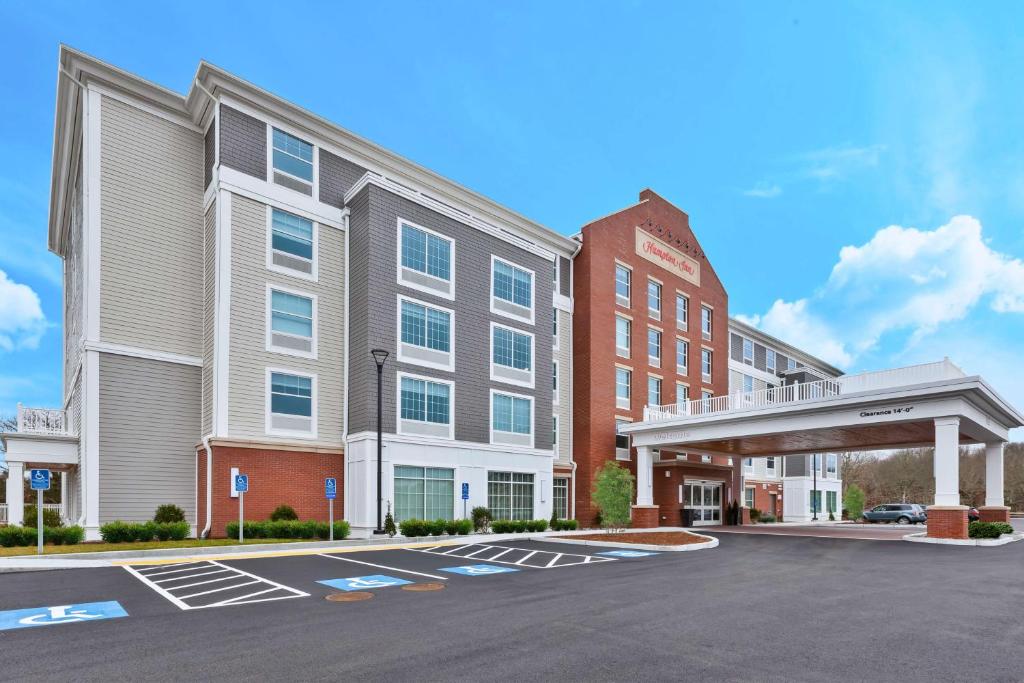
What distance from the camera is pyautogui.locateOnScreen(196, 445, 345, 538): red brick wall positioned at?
2134 cm

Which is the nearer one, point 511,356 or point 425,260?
point 425,260

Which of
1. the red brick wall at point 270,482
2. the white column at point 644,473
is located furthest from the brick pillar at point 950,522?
the red brick wall at point 270,482

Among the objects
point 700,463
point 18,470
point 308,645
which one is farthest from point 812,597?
point 700,463

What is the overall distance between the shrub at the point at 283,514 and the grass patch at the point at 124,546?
2.05 metres

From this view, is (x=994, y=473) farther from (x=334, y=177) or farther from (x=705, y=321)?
(x=334, y=177)

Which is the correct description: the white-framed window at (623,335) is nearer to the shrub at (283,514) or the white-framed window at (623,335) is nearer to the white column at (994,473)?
the white column at (994,473)

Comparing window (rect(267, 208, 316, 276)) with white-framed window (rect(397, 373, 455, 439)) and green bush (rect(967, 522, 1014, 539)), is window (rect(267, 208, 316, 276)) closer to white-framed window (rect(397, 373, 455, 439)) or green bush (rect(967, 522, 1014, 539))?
white-framed window (rect(397, 373, 455, 439))

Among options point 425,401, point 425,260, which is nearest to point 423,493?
point 425,401

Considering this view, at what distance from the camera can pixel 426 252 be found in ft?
88.1

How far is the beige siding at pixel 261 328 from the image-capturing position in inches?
887

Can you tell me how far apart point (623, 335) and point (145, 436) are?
23.9 meters

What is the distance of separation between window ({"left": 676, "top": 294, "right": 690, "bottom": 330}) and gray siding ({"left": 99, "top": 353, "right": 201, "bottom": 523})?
27564 millimetres

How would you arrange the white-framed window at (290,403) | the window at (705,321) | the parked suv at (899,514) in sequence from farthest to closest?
1. the parked suv at (899,514)
2. the window at (705,321)
3. the white-framed window at (290,403)

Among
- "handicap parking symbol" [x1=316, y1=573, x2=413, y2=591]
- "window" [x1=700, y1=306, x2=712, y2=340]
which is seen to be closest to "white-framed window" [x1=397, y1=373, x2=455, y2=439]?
"handicap parking symbol" [x1=316, y1=573, x2=413, y2=591]
